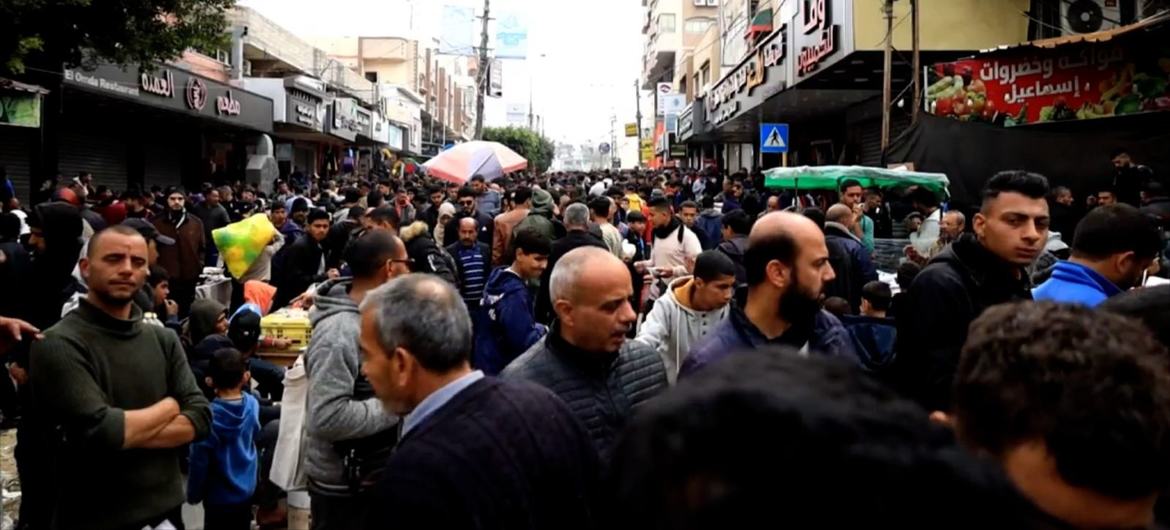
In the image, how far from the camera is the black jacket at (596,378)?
3.09m

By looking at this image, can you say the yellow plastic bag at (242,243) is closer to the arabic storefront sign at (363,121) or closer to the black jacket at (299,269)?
the black jacket at (299,269)

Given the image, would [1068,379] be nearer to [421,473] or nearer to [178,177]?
[421,473]

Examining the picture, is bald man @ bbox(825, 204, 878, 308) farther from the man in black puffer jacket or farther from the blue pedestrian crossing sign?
the blue pedestrian crossing sign

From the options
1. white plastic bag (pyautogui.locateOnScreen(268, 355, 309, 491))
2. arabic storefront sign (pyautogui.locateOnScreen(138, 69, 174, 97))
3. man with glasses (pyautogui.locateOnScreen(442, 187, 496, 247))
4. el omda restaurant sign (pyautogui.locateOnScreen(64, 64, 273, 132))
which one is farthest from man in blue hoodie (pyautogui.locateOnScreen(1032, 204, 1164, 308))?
arabic storefront sign (pyautogui.locateOnScreen(138, 69, 174, 97))

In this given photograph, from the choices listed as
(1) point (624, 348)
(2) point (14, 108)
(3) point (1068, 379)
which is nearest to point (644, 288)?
(1) point (624, 348)

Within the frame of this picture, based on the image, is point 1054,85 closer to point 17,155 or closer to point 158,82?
point 158,82

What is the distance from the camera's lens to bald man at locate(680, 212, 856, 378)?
10.8 ft

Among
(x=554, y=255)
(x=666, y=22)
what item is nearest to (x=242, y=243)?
(x=554, y=255)

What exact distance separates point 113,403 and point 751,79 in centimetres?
1932

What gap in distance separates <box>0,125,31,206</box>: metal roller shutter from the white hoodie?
50.2 feet

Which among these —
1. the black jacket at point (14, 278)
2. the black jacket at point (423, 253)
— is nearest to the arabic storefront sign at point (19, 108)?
the black jacket at point (14, 278)

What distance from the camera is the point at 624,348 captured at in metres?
3.43

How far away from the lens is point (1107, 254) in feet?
11.6

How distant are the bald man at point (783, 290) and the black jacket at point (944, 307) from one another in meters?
0.42
